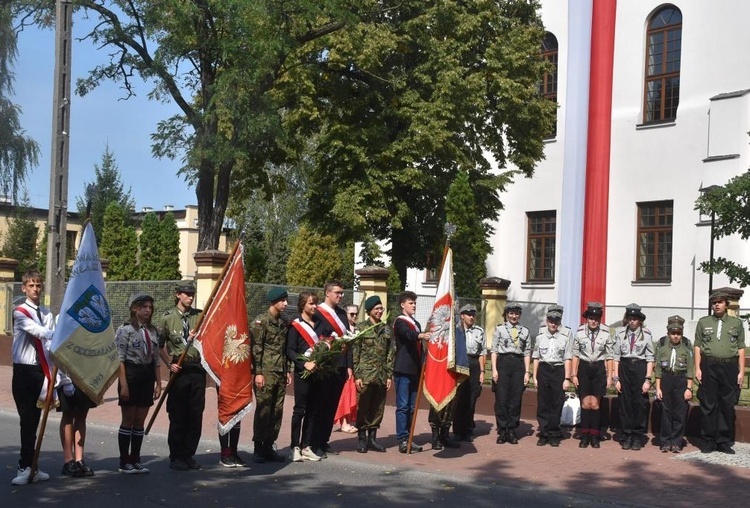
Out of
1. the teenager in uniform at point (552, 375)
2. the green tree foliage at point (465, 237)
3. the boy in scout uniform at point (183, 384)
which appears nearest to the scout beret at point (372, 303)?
the boy in scout uniform at point (183, 384)

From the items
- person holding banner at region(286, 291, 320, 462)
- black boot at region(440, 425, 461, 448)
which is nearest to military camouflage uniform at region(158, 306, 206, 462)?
person holding banner at region(286, 291, 320, 462)

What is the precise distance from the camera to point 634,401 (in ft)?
44.7

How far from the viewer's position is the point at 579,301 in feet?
54.2

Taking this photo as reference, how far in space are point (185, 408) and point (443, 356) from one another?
10.9 feet

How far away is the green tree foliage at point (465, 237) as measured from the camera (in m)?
28.2

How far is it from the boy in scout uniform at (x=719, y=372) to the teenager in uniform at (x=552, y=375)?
1.64m


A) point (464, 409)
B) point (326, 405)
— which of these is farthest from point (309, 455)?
point (464, 409)

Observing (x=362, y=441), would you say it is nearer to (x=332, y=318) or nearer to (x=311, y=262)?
(x=332, y=318)

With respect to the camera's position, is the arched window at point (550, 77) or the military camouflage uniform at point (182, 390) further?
the arched window at point (550, 77)

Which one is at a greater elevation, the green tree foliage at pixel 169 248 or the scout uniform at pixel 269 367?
the green tree foliage at pixel 169 248

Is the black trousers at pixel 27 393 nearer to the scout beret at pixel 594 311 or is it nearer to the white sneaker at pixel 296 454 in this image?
the white sneaker at pixel 296 454

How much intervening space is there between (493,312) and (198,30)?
10.2 metres

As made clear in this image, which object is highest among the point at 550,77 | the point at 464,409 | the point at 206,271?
the point at 550,77

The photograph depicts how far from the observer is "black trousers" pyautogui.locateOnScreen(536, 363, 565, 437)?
13.8 m
